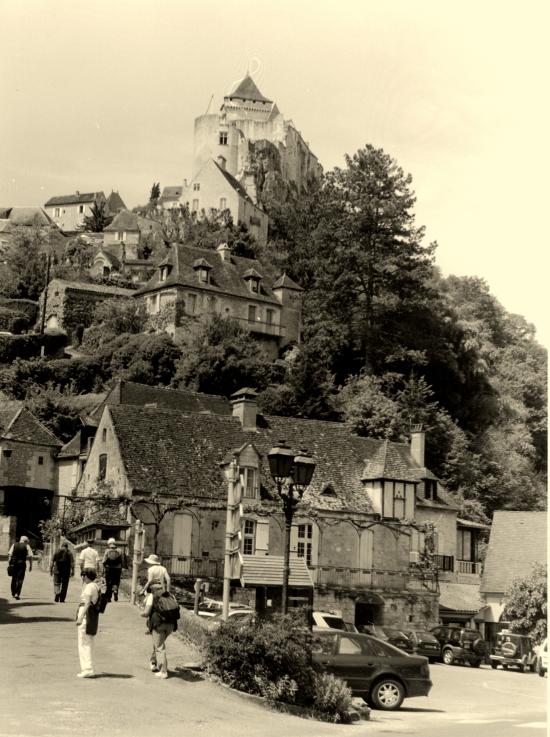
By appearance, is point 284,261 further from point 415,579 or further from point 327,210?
Answer: point 415,579

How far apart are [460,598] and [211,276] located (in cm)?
3722

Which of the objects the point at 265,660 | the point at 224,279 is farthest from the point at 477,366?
the point at 265,660

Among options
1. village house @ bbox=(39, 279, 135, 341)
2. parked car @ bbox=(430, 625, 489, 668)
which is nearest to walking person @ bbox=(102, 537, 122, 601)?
parked car @ bbox=(430, 625, 489, 668)

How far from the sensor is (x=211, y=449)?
37.6m

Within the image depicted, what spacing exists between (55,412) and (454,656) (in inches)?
1418

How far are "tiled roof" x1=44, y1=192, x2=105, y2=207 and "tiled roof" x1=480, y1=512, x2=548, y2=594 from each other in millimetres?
102013

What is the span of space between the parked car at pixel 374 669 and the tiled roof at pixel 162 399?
109ft

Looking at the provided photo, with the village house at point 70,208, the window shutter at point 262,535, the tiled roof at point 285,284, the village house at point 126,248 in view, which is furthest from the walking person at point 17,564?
the village house at point 70,208

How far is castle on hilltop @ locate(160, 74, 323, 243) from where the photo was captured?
106 m

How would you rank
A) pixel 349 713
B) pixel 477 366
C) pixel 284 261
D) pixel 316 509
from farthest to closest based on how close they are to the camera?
pixel 284 261 < pixel 477 366 < pixel 316 509 < pixel 349 713

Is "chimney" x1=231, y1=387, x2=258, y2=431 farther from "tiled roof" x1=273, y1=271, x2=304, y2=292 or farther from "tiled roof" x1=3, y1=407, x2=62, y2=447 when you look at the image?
"tiled roof" x1=273, y1=271, x2=304, y2=292

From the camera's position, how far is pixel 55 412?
204ft

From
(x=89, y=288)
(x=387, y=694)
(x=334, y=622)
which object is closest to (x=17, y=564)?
(x=334, y=622)

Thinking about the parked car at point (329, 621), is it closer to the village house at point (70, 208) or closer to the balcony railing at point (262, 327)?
the balcony railing at point (262, 327)
